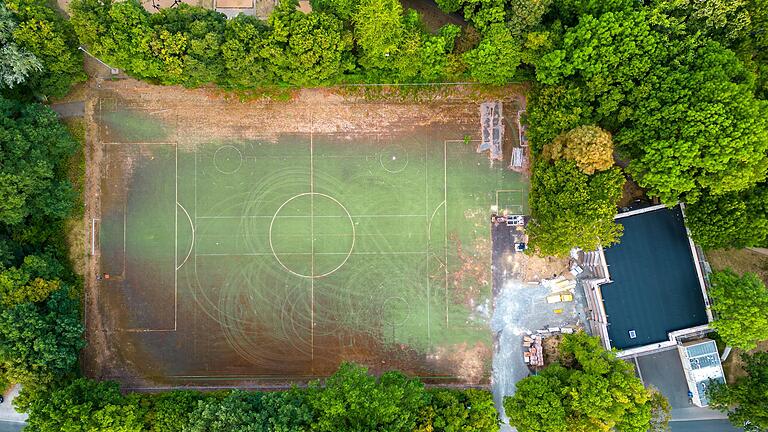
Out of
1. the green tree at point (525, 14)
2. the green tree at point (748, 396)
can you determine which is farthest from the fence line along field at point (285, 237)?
the green tree at point (748, 396)

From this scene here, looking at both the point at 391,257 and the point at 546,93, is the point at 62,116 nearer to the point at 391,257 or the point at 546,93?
the point at 391,257

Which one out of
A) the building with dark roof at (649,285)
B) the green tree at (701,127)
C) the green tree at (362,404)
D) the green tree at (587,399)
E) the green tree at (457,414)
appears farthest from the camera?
the building with dark roof at (649,285)

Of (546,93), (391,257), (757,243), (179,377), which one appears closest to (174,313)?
(179,377)

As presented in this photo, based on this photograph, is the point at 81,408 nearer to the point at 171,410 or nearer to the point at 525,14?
the point at 171,410

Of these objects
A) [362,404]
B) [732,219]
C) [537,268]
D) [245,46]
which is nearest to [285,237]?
[362,404]

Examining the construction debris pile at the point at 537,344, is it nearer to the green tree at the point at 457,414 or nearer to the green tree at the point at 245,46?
the green tree at the point at 457,414
